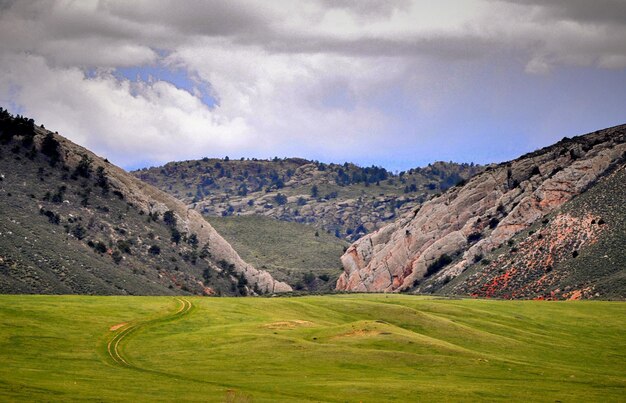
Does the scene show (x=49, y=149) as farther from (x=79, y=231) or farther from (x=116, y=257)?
(x=116, y=257)

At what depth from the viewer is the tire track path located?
64725 mm

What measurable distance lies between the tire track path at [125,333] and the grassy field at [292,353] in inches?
5.6

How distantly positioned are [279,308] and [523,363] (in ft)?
133

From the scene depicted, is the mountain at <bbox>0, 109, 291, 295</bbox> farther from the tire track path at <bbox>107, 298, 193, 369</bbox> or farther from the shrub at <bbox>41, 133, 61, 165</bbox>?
the tire track path at <bbox>107, 298, 193, 369</bbox>

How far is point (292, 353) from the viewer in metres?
70.9

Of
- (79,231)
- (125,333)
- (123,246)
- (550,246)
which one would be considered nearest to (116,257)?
(123,246)

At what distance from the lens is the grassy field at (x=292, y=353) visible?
5391 cm

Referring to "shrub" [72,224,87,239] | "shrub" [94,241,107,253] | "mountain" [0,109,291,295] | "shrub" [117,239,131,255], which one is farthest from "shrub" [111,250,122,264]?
"shrub" [72,224,87,239]

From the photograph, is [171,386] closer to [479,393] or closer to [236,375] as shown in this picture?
[236,375]

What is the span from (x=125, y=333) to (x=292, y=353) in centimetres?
1842

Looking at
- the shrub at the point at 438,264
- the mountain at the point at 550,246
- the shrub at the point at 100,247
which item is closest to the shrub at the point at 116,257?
the shrub at the point at 100,247

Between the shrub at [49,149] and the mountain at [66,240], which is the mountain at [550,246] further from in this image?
the shrub at [49,149]

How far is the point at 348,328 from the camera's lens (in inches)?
3219

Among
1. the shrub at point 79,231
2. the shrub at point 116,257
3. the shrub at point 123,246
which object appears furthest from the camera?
the shrub at point 123,246
